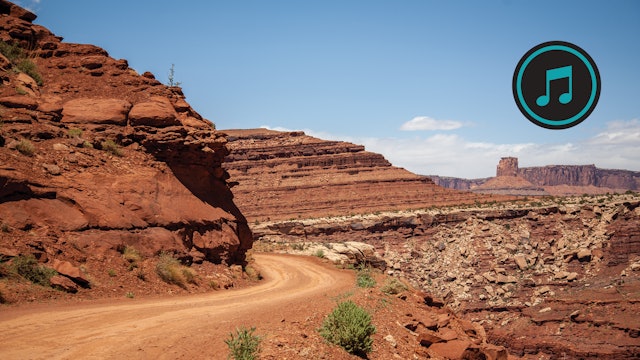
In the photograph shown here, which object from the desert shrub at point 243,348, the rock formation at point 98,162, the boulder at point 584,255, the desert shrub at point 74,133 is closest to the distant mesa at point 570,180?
the boulder at point 584,255

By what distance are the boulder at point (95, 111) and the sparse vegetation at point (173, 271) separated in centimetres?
525

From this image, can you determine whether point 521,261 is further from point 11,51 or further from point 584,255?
point 11,51

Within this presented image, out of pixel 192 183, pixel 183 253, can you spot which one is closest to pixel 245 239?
pixel 192 183

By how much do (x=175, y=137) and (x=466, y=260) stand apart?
1323 inches

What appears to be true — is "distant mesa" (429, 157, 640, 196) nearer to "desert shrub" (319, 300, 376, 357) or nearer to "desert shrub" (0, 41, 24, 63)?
"desert shrub" (0, 41, 24, 63)

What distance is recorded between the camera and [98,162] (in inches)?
554

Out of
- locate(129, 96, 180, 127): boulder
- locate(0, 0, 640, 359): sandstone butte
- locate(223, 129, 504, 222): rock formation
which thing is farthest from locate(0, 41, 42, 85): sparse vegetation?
locate(223, 129, 504, 222): rock formation

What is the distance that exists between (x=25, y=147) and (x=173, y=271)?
5.02 meters

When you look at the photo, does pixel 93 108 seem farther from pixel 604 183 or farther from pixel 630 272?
pixel 604 183

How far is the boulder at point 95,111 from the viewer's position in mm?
15231

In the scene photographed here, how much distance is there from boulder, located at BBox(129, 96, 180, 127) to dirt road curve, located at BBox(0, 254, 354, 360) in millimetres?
6578

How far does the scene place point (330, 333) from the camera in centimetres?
854

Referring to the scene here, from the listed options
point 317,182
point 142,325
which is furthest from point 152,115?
point 317,182

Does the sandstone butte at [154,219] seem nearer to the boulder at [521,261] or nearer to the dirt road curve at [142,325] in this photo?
the boulder at [521,261]
